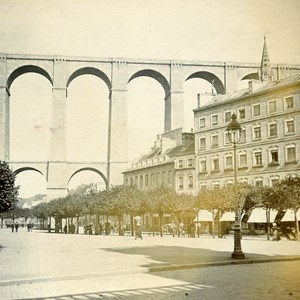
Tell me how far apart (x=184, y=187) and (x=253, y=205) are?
13.4 meters

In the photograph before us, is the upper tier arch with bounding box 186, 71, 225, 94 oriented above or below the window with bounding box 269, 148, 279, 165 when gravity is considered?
above

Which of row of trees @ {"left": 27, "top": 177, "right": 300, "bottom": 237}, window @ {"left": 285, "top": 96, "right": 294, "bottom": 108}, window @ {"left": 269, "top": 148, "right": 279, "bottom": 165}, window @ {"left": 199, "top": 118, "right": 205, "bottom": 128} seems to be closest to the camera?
row of trees @ {"left": 27, "top": 177, "right": 300, "bottom": 237}

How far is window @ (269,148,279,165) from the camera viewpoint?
108ft

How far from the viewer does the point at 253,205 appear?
32875 mm

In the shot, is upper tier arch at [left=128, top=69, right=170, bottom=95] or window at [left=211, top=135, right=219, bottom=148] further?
upper tier arch at [left=128, top=69, right=170, bottom=95]

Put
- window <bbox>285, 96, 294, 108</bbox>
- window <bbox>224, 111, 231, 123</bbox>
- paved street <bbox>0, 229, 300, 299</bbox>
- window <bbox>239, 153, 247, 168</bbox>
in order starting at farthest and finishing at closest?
window <bbox>224, 111, 231, 123</bbox>
window <bbox>239, 153, 247, 168</bbox>
window <bbox>285, 96, 294, 108</bbox>
paved street <bbox>0, 229, 300, 299</bbox>

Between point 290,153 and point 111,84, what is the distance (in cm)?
3282

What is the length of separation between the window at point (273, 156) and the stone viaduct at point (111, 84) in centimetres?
2669

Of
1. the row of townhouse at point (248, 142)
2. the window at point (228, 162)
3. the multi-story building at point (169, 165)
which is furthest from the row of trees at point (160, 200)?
the window at point (228, 162)

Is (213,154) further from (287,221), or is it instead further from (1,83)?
(1,83)

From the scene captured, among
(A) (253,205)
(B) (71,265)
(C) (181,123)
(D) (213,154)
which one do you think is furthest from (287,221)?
(C) (181,123)

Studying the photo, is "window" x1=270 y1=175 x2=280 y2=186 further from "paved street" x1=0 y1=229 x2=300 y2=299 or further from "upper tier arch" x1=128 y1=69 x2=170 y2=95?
"upper tier arch" x1=128 y1=69 x2=170 y2=95

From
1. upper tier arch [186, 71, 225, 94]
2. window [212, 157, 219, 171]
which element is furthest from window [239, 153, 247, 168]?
upper tier arch [186, 71, 225, 94]

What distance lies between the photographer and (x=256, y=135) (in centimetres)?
3456
